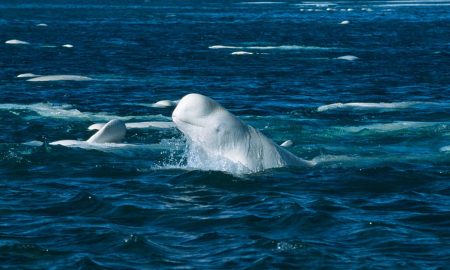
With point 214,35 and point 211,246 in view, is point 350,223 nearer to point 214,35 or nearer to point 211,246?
point 211,246

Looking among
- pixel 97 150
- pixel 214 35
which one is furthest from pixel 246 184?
pixel 214 35

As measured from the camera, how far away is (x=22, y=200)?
2117cm

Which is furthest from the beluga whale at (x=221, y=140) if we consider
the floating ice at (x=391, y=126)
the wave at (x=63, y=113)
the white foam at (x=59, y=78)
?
the white foam at (x=59, y=78)

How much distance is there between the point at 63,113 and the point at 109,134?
7485 millimetres

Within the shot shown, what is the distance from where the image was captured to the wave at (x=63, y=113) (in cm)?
3453

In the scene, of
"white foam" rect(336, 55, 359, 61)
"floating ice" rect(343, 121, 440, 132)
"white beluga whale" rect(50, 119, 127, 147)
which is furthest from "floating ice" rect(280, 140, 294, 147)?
"white foam" rect(336, 55, 359, 61)

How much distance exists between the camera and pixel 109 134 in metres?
28.4

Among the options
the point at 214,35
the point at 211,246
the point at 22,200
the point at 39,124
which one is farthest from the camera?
the point at 214,35

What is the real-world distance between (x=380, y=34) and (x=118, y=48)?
2693 cm

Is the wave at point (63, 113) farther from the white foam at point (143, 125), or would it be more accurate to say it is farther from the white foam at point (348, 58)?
the white foam at point (348, 58)

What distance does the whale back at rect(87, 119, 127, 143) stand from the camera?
2831 centimetres

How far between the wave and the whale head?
38.3ft

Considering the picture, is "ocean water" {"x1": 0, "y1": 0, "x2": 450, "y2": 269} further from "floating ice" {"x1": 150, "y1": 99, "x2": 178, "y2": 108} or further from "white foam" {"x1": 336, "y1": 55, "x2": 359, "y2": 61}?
"white foam" {"x1": 336, "y1": 55, "x2": 359, "y2": 61}

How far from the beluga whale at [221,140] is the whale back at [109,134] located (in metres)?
5.33
